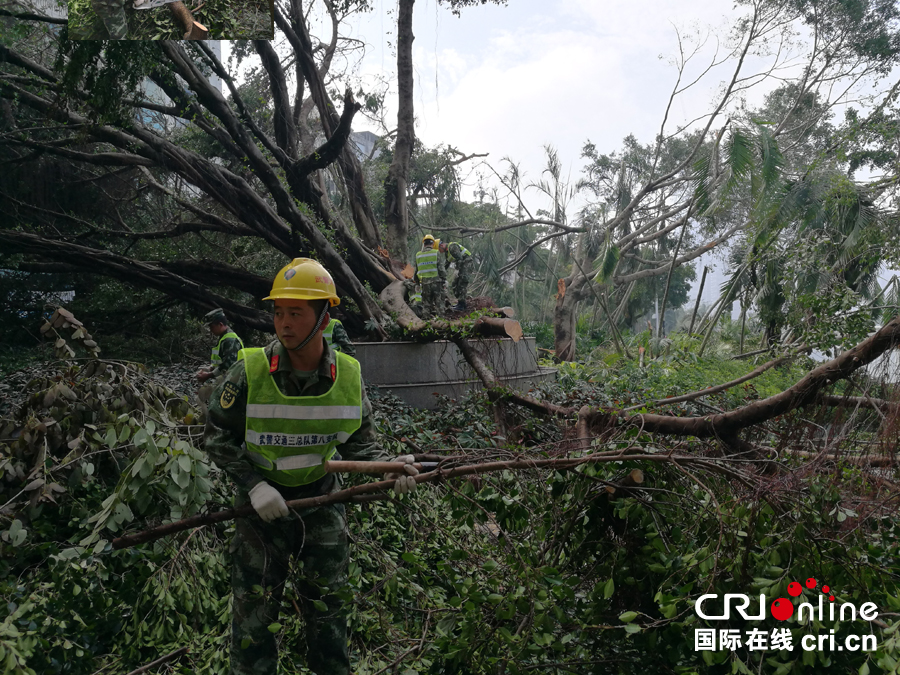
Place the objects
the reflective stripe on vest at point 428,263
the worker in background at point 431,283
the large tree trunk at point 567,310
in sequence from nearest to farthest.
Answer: the reflective stripe on vest at point 428,263 < the worker in background at point 431,283 < the large tree trunk at point 567,310

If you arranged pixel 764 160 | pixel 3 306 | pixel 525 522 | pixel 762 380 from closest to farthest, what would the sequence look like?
pixel 525 522 < pixel 762 380 < pixel 3 306 < pixel 764 160

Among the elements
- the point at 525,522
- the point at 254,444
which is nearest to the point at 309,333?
the point at 254,444

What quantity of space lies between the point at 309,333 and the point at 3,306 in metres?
9.12

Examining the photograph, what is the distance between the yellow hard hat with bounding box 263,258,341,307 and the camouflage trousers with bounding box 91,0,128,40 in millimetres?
5028

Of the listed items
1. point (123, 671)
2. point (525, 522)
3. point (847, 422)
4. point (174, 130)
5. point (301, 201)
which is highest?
point (174, 130)

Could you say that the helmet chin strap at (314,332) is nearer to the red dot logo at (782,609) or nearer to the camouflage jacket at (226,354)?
the red dot logo at (782,609)

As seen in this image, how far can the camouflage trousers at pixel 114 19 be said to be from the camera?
19.3 ft


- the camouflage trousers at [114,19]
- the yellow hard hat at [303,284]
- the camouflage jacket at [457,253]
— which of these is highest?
the camouflage trousers at [114,19]

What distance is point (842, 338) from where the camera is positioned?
653 cm

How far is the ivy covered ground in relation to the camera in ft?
7.70

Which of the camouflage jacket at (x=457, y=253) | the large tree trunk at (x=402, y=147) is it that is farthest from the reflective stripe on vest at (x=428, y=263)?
the large tree trunk at (x=402, y=147)

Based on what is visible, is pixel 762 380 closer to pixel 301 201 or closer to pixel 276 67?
pixel 301 201

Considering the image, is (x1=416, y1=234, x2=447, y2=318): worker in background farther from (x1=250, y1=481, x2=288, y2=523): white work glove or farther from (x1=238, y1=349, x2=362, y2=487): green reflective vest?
(x1=250, y1=481, x2=288, y2=523): white work glove

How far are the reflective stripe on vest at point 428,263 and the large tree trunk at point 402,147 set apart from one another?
2.77m
